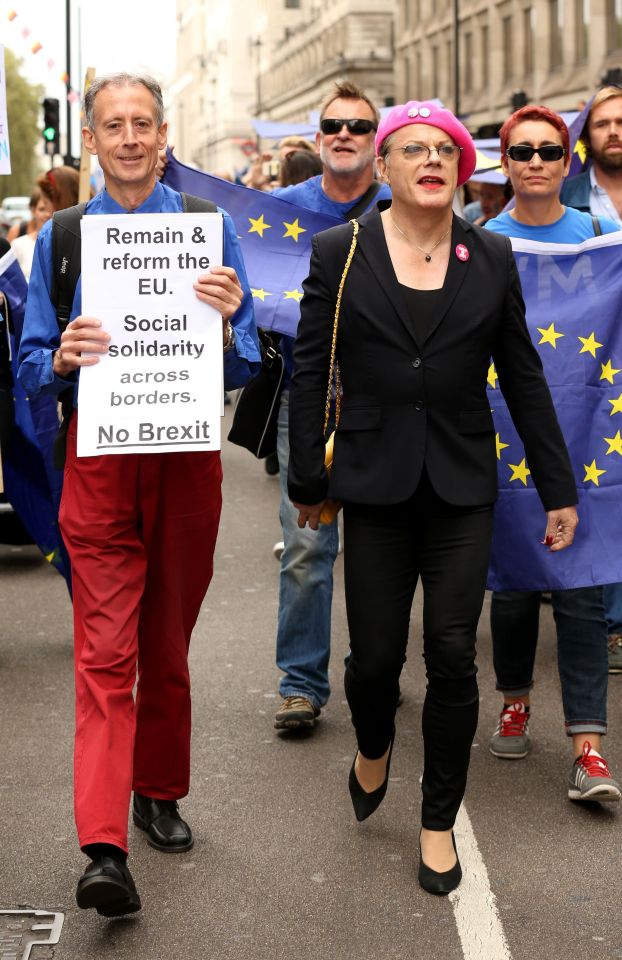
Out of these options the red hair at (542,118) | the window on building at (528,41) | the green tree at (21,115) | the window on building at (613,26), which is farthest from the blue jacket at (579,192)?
the green tree at (21,115)

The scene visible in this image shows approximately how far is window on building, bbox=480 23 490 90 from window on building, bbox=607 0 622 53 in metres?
12.7

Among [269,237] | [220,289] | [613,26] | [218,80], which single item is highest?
[218,80]

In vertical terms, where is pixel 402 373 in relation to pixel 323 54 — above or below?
below

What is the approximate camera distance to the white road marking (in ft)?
13.8

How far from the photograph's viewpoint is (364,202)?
21.0ft

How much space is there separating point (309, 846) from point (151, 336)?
158 centimetres

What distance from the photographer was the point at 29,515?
7258mm

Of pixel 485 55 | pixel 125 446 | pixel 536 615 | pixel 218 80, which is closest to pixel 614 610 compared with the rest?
pixel 536 615

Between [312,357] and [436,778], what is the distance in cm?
122

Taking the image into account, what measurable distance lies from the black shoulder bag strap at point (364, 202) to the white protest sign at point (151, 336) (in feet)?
6.33

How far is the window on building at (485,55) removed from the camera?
59.5 m

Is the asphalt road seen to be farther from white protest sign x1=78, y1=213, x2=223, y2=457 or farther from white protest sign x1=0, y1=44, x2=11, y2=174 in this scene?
white protest sign x1=0, y1=44, x2=11, y2=174

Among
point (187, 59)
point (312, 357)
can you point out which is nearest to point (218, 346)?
point (312, 357)

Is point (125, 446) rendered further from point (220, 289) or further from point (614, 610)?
point (614, 610)
